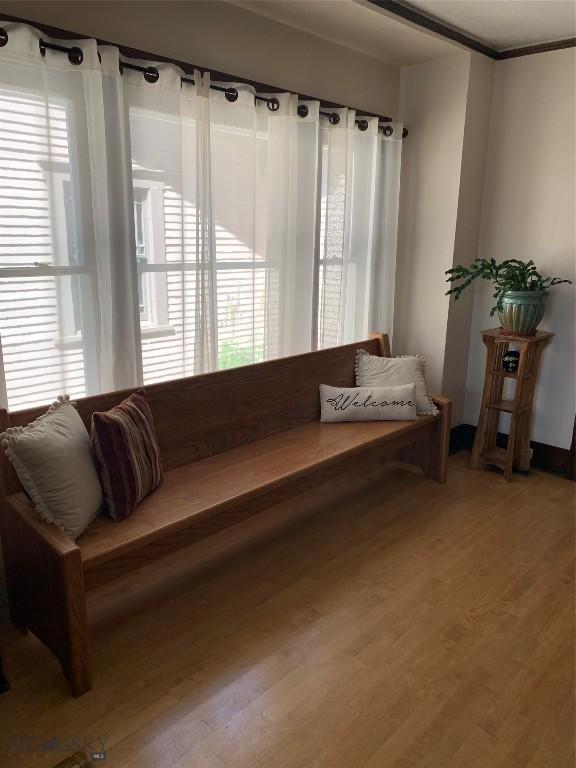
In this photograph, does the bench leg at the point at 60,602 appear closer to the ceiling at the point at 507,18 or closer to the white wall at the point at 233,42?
the white wall at the point at 233,42

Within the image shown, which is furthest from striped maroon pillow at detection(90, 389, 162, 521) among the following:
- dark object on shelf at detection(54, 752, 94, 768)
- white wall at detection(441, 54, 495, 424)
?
white wall at detection(441, 54, 495, 424)

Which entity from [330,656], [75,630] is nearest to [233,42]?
[75,630]

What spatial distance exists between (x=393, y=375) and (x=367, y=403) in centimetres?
27

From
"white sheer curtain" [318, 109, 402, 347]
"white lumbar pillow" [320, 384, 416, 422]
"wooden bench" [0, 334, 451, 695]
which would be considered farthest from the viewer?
"white sheer curtain" [318, 109, 402, 347]

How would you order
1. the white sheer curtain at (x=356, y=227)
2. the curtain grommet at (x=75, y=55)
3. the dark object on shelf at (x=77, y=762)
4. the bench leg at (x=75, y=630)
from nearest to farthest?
the dark object on shelf at (x=77, y=762) < the bench leg at (x=75, y=630) < the curtain grommet at (x=75, y=55) < the white sheer curtain at (x=356, y=227)

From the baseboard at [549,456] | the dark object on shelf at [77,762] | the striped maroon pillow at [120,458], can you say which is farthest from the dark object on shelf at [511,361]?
the dark object on shelf at [77,762]

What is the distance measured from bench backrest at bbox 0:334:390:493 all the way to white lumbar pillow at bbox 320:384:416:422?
7 cm

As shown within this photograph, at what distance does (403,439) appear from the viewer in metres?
2.99

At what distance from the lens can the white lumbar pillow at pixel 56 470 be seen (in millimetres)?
1742

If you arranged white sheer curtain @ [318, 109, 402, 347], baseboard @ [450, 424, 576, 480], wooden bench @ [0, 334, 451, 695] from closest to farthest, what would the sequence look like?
wooden bench @ [0, 334, 451, 695], white sheer curtain @ [318, 109, 402, 347], baseboard @ [450, 424, 576, 480]

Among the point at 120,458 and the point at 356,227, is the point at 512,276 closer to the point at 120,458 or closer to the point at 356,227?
the point at 356,227

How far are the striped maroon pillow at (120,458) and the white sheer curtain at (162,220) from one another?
1.28 feet

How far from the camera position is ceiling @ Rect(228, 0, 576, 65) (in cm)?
253

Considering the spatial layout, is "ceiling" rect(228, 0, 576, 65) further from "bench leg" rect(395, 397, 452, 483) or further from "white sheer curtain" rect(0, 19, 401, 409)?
"bench leg" rect(395, 397, 452, 483)
